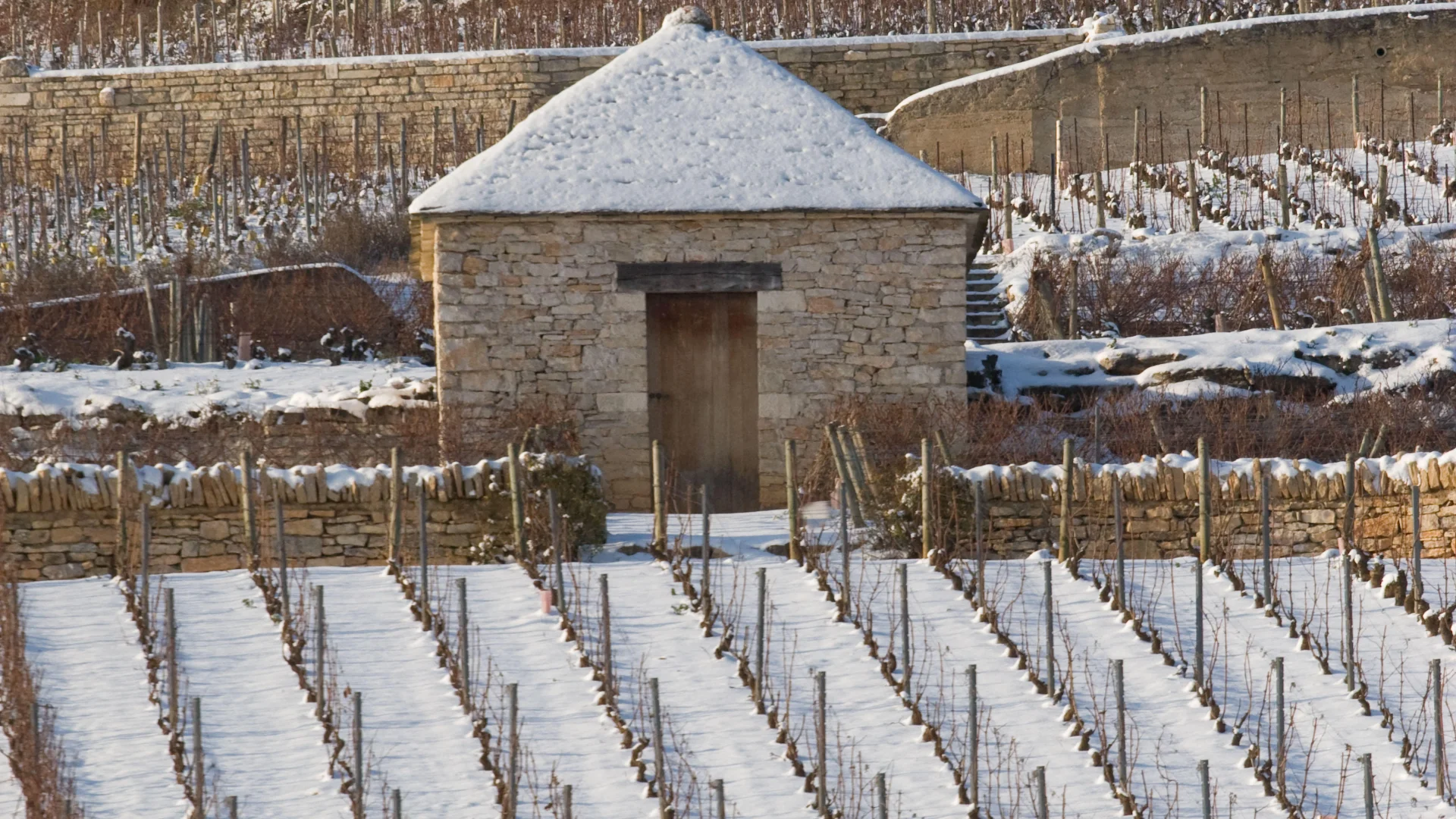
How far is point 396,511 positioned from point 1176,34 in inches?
643

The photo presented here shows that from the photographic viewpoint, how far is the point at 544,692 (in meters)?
11.6

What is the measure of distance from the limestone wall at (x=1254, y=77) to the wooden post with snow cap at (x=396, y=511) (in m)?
14.3

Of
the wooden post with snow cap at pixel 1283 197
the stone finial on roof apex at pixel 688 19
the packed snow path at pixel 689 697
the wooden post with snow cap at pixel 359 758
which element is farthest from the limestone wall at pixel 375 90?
the wooden post with snow cap at pixel 359 758

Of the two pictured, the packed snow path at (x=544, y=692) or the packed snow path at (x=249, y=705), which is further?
the packed snow path at (x=544, y=692)

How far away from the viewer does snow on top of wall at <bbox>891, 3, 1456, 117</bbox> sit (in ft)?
88.3

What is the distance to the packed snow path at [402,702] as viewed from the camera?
34.1ft

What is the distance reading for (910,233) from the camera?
54.1 ft

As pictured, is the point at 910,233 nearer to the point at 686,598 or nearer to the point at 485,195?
the point at 485,195

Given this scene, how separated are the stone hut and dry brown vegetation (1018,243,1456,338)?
12.9ft

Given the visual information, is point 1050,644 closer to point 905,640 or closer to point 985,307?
point 905,640

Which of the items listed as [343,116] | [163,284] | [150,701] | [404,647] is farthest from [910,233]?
[343,116]

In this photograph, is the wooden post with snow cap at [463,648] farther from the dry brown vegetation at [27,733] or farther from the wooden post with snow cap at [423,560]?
the dry brown vegetation at [27,733]

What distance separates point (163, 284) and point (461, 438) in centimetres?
738

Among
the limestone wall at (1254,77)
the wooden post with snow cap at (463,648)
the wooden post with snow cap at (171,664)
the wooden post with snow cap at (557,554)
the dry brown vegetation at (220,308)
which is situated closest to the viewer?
the wooden post with snow cap at (171,664)
